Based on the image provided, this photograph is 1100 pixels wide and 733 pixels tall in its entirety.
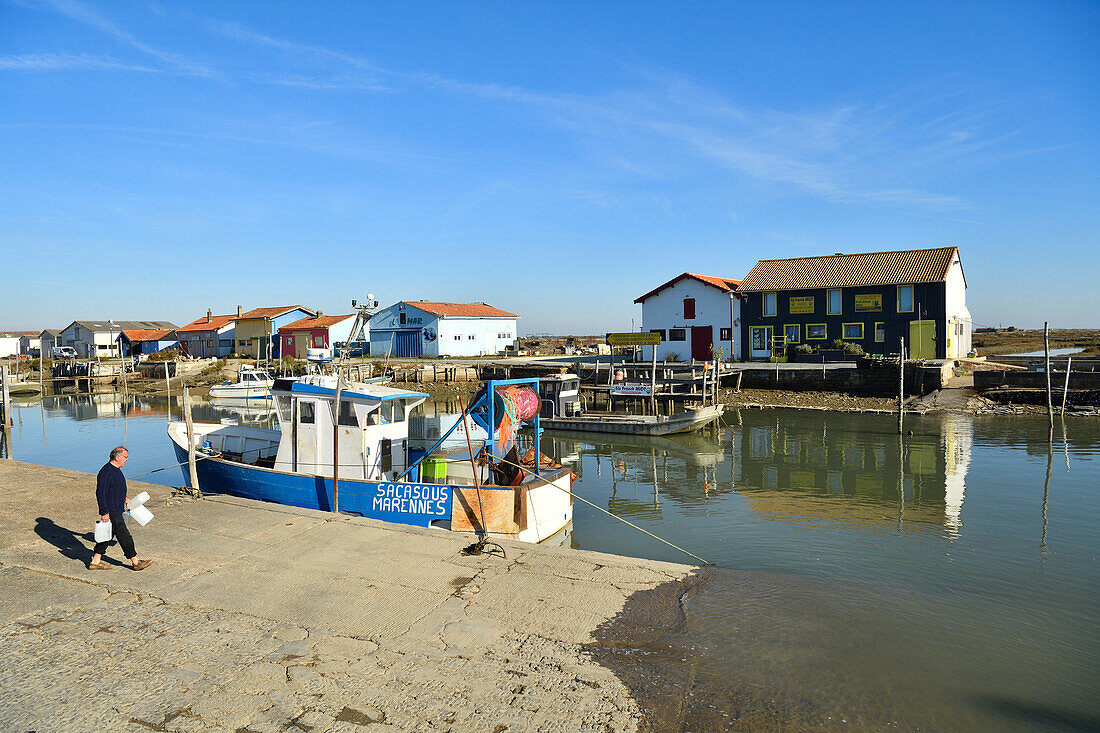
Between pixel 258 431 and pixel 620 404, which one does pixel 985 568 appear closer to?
pixel 258 431

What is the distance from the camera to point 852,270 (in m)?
42.8

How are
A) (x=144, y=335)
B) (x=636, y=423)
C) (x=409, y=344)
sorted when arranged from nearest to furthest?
(x=636, y=423), (x=409, y=344), (x=144, y=335)

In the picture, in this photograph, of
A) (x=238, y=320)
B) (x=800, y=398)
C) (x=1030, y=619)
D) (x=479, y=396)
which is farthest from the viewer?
(x=238, y=320)

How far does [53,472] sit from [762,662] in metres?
14.6

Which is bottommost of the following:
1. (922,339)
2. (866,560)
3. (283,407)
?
(866,560)

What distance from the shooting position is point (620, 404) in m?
39.0

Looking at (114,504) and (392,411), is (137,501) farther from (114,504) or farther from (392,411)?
(392,411)

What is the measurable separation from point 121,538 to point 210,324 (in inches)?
2685

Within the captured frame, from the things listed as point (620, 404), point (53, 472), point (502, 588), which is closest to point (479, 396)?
point (502, 588)

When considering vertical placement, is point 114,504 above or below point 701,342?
below

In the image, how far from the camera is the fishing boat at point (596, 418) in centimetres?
2888

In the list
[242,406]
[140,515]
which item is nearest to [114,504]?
[140,515]

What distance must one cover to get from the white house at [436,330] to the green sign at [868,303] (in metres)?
31.2

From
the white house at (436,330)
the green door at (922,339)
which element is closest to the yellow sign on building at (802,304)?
the green door at (922,339)
